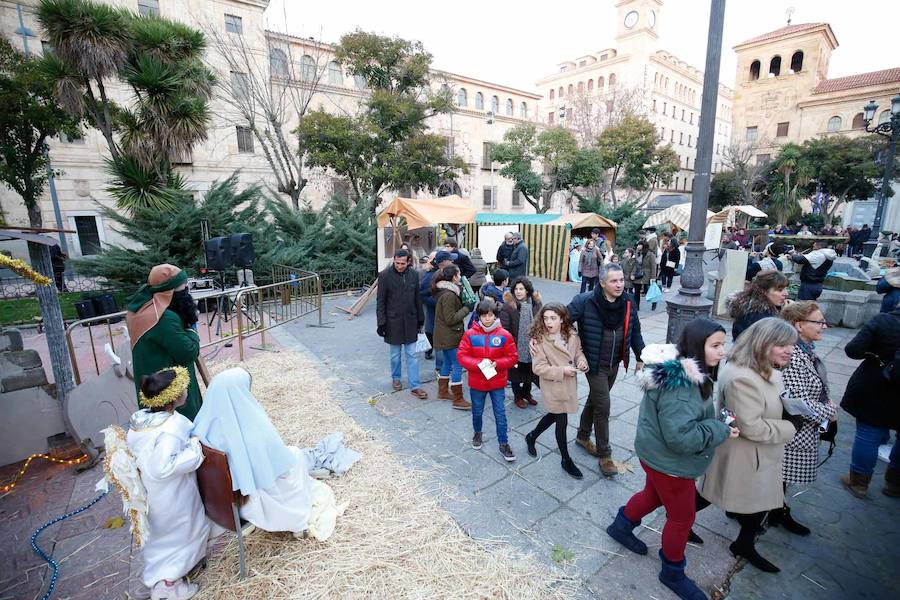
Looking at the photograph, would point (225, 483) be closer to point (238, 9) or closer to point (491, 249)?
point (491, 249)

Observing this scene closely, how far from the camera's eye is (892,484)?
3.47m

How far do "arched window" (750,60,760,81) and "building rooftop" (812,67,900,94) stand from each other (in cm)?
641

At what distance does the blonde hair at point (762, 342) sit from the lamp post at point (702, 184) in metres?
2.45

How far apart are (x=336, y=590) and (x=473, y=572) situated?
0.87 m

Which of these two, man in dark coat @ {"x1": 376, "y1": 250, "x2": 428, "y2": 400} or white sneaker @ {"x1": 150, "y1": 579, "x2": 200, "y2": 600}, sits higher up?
man in dark coat @ {"x1": 376, "y1": 250, "x2": 428, "y2": 400}

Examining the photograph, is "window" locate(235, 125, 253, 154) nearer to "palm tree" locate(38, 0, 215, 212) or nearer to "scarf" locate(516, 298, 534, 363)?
"palm tree" locate(38, 0, 215, 212)

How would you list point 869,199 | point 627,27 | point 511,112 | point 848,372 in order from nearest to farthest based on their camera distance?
point 848,372 → point 869,199 → point 511,112 → point 627,27

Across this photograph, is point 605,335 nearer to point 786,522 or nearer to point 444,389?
point 786,522

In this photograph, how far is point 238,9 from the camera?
74.7ft

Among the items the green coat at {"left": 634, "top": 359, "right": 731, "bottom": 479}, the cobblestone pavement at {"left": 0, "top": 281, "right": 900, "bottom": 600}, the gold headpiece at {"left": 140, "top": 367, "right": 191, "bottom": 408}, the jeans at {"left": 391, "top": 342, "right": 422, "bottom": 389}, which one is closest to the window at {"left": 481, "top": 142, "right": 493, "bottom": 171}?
the jeans at {"left": 391, "top": 342, "right": 422, "bottom": 389}

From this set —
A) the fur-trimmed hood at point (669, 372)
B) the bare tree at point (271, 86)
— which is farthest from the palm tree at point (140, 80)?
the fur-trimmed hood at point (669, 372)

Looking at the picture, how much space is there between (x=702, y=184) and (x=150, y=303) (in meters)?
5.92

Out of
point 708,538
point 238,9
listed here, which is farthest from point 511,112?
point 708,538

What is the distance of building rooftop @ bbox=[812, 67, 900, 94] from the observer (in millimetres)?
38031
